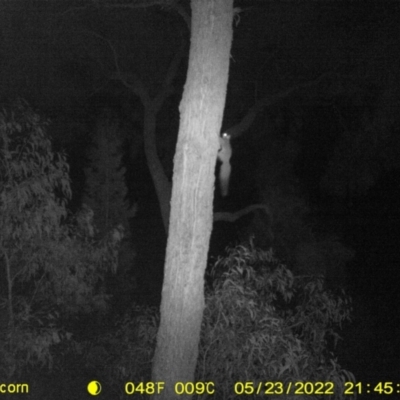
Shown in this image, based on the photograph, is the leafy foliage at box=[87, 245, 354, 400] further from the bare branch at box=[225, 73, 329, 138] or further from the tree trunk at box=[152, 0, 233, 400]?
the bare branch at box=[225, 73, 329, 138]

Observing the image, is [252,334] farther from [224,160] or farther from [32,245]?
[224,160]

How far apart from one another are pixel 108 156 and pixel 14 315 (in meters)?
14.9

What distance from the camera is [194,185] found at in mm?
4531

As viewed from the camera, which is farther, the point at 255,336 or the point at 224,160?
the point at 224,160

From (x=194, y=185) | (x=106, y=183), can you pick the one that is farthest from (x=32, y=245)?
(x=106, y=183)

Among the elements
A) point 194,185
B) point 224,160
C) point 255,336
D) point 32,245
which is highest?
point 224,160

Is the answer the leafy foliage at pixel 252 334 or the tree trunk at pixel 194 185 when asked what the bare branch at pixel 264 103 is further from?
the tree trunk at pixel 194 185

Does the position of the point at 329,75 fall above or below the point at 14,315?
above

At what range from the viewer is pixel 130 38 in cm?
1092

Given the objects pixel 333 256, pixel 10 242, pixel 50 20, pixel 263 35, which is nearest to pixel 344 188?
pixel 333 256

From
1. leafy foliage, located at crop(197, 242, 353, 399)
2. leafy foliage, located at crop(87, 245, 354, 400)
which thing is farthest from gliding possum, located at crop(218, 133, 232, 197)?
leafy foliage, located at crop(197, 242, 353, 399)

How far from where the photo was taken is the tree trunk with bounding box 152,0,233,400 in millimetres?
4520

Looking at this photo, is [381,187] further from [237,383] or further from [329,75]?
[237,383]

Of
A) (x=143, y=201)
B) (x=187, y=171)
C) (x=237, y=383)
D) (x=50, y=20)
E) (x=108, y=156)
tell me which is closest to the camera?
(x=187, y=171)
